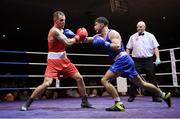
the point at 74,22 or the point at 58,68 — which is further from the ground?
the point at 74,22

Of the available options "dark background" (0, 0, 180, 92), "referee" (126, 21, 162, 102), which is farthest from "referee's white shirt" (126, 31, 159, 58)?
"dark background" (0, 0, 180, 92)

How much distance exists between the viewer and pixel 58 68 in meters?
2.93

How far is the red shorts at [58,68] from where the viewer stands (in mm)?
2895

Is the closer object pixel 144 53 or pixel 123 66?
pixel 123 66

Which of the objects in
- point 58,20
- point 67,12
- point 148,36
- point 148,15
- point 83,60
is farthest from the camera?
point 83,60

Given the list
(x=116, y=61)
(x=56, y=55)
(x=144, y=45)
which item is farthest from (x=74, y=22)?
(x=116, y=61)

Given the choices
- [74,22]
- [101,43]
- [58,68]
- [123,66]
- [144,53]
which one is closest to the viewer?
[101,43]

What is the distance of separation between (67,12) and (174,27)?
183 inches

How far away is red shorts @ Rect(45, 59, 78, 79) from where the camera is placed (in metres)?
2.89

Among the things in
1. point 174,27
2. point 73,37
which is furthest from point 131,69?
point 174,27

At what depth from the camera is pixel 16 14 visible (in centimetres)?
819

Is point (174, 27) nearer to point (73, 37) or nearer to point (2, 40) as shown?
point (2, 40)

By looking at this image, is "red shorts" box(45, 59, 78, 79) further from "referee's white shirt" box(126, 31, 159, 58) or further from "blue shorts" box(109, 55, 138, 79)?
"referee's white shirt" box(126, 31, 159, 58)

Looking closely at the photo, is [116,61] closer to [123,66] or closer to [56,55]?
[123,66]
